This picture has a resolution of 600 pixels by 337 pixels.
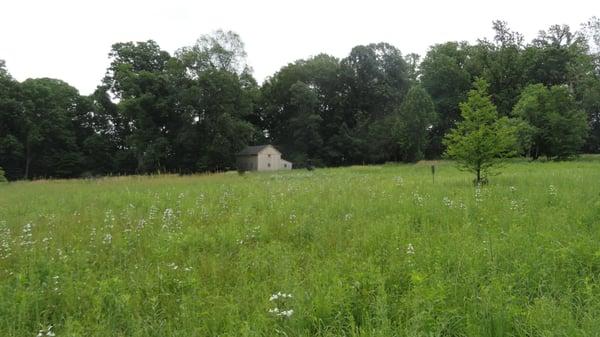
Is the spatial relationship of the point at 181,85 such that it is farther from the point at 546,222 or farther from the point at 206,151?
the point at 546,222

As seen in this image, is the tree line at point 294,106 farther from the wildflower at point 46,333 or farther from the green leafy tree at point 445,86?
the wildflower at point 46,333

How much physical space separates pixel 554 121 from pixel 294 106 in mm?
38641

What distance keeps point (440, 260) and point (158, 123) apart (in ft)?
166

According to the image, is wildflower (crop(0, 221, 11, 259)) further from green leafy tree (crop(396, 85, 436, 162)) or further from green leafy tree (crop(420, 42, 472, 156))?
green leafy tree (crop(420, 42, 472, 156))

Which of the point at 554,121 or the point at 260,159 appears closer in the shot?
the point at 554,121

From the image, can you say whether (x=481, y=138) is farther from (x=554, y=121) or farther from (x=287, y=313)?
(x=554, y=121)

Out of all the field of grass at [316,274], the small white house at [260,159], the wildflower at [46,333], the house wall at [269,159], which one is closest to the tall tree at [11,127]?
the small white house at [260,159]

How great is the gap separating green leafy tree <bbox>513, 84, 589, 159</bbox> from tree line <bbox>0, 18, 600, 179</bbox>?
0.11m

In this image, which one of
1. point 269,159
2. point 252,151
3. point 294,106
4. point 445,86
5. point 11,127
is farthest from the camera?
point 294,106

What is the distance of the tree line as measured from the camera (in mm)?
45281

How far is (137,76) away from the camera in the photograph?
157 ft

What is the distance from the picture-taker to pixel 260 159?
173ft

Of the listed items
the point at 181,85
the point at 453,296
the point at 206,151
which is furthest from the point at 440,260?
the point at 181,85

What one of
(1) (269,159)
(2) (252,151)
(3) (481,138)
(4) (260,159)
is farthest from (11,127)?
(3) (481,138)
